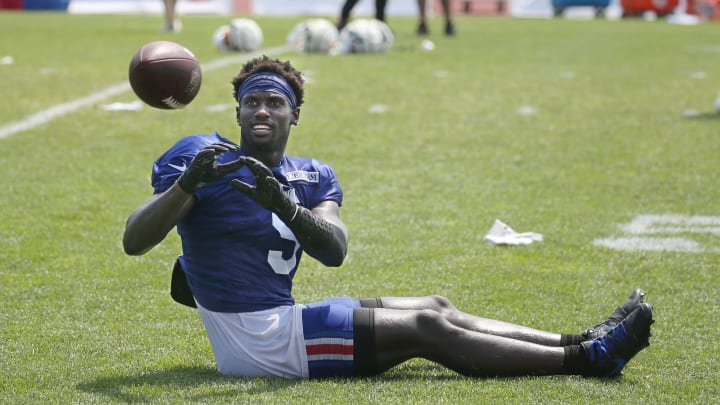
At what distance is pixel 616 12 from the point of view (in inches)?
1142

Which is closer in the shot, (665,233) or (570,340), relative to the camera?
(570,340)

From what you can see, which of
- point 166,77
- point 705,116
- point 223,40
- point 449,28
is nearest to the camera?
point 166,77

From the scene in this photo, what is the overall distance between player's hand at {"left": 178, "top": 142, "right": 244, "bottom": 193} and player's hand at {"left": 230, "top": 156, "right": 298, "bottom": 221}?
5cm

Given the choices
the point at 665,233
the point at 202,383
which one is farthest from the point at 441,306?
the point at 665,233

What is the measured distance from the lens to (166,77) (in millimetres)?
5324

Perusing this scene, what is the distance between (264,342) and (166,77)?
1.51 metres

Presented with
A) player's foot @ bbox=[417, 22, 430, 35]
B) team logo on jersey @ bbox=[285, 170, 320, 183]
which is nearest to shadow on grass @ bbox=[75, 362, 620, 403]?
team logo on jersey @ bbox=[285, 170, 320, 183]

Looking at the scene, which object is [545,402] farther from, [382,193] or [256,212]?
[382,193]

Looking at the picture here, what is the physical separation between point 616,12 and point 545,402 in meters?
26.1

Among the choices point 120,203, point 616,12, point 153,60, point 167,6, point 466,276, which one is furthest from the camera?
point 616,12

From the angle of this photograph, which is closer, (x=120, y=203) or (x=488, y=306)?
(x=488, y=306)

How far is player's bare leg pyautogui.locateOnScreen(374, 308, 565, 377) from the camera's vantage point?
4.42m

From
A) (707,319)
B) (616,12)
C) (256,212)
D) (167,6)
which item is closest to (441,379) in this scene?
(256,212)

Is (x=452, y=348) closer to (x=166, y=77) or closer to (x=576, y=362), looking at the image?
(x=576, y=362)
